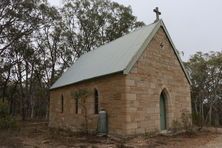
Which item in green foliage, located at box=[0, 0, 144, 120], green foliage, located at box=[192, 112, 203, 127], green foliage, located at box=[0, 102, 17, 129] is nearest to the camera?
green foliage, located at box=[0, 102, 17, 129]

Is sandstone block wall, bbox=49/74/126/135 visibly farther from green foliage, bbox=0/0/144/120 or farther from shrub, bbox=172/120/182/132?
green foliage, bbox=0/0/144/120

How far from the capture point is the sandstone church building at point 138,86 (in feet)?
47.9

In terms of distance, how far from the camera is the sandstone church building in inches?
575

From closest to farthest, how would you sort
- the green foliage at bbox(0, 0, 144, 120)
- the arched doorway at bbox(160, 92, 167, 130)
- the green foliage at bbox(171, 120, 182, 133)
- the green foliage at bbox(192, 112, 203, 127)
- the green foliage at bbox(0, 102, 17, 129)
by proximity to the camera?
the green foliage at bbox(0, 102, 17, 129), the arched doorway at bbox(160, 92, 167, 130), the green foliage at bbox(171, 120, 182, 133), the green foliage at bbox(192, 112, 203, 127), the green foliage at bbox(0, 0, 144, 120)

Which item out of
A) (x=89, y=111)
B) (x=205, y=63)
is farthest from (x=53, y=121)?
(x=205, y=63)

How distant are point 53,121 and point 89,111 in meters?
8.86

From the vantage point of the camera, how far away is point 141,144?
12805mm

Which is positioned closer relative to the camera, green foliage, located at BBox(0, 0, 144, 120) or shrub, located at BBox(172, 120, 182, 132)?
shrub, located at BBox(172, 120, 182, 132)

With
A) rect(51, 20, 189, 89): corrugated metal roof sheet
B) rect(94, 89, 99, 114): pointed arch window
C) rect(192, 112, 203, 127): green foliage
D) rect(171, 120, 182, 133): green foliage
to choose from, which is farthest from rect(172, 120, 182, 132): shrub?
rect(51, 20, 189, 89): corrugated metal roof sheet

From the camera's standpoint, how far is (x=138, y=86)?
1512 cm

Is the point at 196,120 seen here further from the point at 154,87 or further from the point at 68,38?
the point at 68,38

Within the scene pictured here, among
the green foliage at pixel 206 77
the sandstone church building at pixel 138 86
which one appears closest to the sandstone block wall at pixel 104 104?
the sandstone church building at pixel 138 86

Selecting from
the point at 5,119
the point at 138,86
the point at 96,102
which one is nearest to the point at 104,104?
the point at 96,102

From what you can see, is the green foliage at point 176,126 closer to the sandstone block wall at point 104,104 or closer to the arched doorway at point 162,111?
the arched doorway at point 162,111
